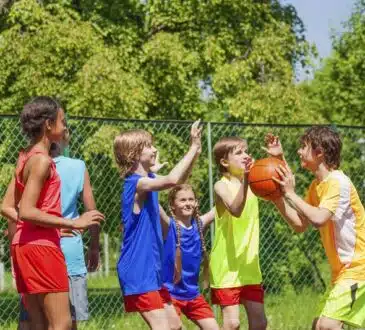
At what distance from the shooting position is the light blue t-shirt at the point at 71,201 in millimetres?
7688

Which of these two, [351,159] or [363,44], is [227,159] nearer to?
Answer: [351,159]

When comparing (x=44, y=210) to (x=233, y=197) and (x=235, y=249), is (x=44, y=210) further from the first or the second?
(x=235, y=249)

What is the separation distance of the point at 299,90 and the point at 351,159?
653 cm

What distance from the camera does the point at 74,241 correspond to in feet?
25.4

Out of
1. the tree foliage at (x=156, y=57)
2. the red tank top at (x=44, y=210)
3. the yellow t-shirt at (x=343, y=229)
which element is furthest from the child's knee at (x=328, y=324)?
the tree foliage at (x=156, y=57)

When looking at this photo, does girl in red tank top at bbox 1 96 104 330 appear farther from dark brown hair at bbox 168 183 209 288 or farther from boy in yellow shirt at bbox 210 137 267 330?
boy in yellow shirt at bbox 210 137 267 330

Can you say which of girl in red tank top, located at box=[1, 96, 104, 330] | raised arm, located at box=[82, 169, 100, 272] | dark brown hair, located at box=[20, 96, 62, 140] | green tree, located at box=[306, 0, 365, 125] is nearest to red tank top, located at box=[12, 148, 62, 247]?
girl in red tank top, located at box=[1, 96, 104, 330]

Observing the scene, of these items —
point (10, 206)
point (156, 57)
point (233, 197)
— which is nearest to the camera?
point (10, 206)

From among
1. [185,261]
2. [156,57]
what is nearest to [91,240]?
[185,261]

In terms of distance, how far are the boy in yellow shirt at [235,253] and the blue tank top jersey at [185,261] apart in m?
0.14

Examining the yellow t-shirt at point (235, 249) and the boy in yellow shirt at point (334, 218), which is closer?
the boy in yellow shirt at point (334, 218)

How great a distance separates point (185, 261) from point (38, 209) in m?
2.42

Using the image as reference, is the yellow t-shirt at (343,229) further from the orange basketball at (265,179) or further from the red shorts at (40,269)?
the red shorts at (40,269)

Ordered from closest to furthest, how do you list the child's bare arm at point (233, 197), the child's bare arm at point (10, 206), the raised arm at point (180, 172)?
the child's bare arm at point (10, 206)
the raised arm at point (180, 172)
the child's bare arm at point (233, 197)
